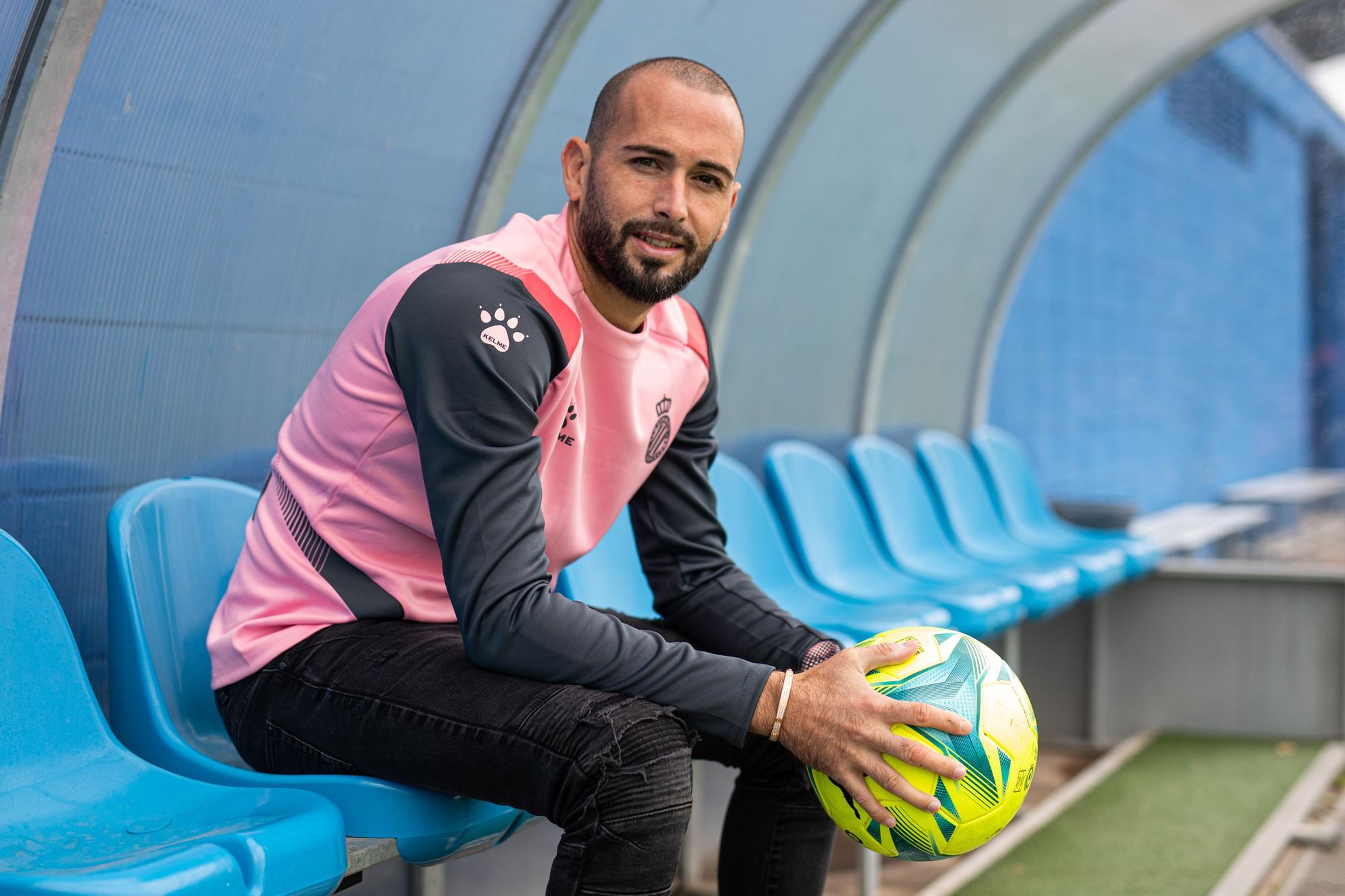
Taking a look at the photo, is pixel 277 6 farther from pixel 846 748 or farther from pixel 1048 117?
pixel 1048 117

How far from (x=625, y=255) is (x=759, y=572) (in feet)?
6.36

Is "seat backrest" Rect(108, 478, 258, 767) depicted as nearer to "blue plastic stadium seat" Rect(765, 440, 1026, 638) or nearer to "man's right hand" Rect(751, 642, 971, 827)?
"man's right hand" Rect(751, 642, 971, 827)

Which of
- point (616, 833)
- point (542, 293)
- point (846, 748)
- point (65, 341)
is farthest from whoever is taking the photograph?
point (65, 341)

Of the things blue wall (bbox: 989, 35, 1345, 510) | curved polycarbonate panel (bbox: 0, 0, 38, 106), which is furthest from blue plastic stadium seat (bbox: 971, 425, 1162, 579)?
curved polycarbonate panel (bbox: 0, 0, 38, 106)

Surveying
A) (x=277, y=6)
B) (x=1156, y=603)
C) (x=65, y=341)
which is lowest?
(x=1156, y=603)

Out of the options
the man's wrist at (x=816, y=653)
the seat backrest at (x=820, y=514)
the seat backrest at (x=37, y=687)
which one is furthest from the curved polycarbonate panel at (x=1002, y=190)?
the seat backrest at (x=37, y=687)

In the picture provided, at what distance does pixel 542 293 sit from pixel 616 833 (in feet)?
2.67

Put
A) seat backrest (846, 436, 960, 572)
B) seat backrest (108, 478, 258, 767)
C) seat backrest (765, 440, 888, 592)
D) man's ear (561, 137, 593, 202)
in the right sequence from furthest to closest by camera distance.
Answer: seat backrest (846, 436, 960, 572) → seat backrest (765, 440, 888, 592) → man's ear (561, 137, 593, 202) → seat backrest (108, 478, 258, 767)

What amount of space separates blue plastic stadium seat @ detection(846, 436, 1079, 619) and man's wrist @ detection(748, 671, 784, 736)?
2.82 meters

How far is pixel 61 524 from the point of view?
2.40 metres

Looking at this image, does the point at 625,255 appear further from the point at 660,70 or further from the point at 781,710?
the point at 781,710

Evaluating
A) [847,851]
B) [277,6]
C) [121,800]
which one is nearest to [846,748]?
[121,800]

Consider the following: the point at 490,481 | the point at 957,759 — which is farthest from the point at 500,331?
the point at 957,759

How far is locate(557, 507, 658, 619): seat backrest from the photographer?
9.62 feet
